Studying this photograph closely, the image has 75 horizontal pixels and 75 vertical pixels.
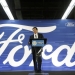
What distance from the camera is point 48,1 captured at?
11148 millimetres

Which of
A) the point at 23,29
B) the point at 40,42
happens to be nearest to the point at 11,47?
the point at 23,29

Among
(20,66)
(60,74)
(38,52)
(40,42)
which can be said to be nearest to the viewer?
(40,42)

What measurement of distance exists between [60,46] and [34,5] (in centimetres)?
454

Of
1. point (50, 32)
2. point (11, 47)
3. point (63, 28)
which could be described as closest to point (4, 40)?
point (11, 47)

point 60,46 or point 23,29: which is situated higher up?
point 23,29

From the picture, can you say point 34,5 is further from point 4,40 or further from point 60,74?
point 60,74

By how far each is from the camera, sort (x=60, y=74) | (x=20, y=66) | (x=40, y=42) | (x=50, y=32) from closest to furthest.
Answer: (x=40, y=42)
(x=60, y=74)
(x=20, y=66)
(x=50, y=32)

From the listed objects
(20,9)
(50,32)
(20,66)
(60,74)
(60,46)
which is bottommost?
(60,74)

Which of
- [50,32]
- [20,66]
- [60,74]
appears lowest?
[60,74]

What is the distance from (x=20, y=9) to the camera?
11.4 m

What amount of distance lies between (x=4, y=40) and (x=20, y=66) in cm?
130

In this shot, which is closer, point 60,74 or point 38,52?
point 38,52

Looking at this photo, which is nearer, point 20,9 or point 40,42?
point 40,42

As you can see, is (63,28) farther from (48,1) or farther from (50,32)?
(48,1)
